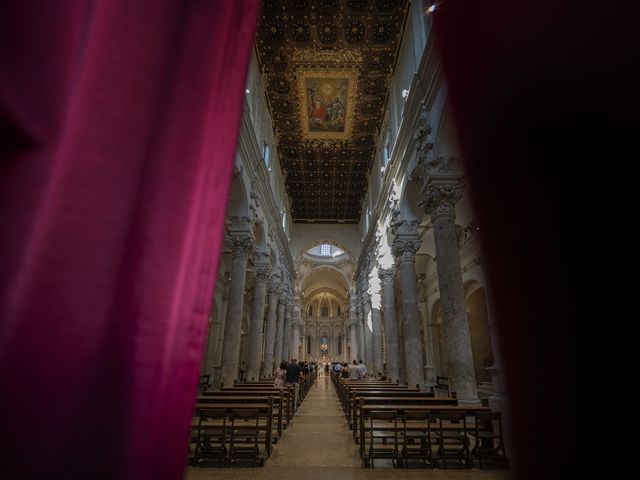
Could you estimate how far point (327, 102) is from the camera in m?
13.7

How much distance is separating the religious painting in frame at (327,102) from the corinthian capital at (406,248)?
640 cm

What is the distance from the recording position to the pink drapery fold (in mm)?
804

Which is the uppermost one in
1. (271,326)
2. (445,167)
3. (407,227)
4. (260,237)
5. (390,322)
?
(260,237)

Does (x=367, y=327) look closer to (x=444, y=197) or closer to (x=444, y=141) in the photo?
(x=444, y=197)

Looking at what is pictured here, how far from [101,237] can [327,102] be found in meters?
14.0

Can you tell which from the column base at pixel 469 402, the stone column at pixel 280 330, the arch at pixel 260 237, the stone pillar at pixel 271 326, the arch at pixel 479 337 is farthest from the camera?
the stone column at pixel 280 330

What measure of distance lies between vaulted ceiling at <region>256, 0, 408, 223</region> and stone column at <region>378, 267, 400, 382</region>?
640cm

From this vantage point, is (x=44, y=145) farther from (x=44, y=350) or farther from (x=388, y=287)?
(x=388, y=287)

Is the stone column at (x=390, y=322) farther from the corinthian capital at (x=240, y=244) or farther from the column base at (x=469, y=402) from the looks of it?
the column base at (x=469, y=402)

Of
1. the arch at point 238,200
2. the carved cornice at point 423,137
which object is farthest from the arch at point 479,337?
the arch at point 238,200

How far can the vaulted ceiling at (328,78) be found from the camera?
33.7ft

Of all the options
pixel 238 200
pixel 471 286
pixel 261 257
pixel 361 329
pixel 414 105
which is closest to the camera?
pixel 414 105

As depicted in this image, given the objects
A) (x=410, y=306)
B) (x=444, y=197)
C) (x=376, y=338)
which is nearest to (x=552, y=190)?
(x=444, y=197)

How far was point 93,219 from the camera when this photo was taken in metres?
0.94
